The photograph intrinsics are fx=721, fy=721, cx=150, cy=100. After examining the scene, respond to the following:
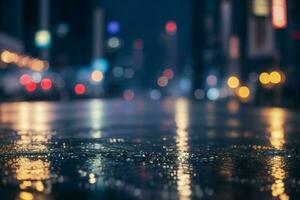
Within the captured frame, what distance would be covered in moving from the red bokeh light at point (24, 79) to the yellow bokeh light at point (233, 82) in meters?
38.8

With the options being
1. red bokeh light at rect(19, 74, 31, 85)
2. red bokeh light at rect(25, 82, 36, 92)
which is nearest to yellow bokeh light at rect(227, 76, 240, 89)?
red bokeh light at rect(19, 74, 31, 85)

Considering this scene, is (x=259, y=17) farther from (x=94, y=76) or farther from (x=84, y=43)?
(x=84, y=43)

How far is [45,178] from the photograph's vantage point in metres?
8.52

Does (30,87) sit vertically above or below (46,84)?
below

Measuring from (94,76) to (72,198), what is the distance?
109030 millimetres

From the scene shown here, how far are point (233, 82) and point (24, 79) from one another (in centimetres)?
4181

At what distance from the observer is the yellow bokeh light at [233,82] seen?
338ft

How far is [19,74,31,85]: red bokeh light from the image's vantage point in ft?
226

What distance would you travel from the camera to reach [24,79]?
70.6 metres

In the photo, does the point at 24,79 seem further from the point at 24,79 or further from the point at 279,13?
the point at 279,13

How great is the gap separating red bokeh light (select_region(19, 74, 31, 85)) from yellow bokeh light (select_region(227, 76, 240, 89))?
127 ft

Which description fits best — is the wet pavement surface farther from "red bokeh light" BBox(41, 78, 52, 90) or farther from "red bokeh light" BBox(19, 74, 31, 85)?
"red bokeh light" BBox(19, 74, 31, 85)

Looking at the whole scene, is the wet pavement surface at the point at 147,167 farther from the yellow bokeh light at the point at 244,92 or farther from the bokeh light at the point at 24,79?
the yellow bokeh light at the point at 244,92

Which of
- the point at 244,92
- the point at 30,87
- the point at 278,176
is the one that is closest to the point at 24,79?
the point at 30,87
